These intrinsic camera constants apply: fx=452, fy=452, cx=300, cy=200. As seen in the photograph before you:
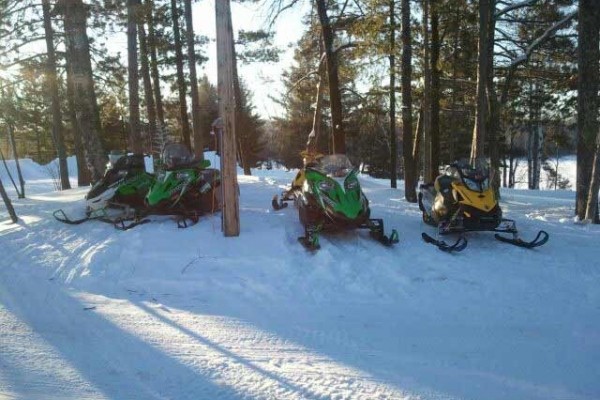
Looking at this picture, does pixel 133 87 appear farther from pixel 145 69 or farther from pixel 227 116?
pixel 227 116

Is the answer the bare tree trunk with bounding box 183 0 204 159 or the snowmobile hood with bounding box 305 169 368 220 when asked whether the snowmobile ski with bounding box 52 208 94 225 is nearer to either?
the snowmobile hood with bounding box 305 169 368 220

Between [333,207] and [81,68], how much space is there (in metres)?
6.56

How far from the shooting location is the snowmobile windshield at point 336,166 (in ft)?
22.7

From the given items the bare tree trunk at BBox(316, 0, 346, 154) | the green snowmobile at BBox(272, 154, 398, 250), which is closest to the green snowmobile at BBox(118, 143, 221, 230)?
the green snowmobile at BBox(272, 154, 398, 250)

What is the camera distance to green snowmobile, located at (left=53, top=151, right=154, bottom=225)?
7.44 meters

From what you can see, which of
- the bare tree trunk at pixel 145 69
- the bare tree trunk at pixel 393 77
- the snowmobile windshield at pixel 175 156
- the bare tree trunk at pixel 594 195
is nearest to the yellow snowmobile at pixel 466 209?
the bare tree trunk at pixel 594 195

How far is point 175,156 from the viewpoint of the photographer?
7410mm

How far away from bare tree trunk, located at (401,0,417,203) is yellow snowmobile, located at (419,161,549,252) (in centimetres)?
450

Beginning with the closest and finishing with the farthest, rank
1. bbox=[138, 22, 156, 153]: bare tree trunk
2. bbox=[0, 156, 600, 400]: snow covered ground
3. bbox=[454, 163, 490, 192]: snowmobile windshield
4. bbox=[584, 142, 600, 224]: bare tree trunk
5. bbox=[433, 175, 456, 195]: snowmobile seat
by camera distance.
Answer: bbox=[0, 156, 600, 400]: snow covered ground, bbox=[454, 163, 490, 192]: snowmobile windshield, bbox=[433, 175, 456, 195]: snowmobile seat, bbox=[584, 142, 600, 224]: bare tree trunk, bbox=[138, 22, 156, 153]: bare tree trunk

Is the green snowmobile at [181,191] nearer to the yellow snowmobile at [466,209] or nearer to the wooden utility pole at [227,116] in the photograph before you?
the wooden utility pole at [227,116]

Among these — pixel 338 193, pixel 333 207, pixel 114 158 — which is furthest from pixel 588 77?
pixel 114 158

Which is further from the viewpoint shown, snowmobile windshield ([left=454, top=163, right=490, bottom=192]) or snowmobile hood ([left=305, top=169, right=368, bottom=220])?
snowmobile windshield ([left=454, top=163, right=490, bottom=192])

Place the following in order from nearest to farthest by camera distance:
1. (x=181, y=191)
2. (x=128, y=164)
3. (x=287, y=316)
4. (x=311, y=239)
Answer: (x=287, y=316) → (x=311, y=239) → (x=181, y=191) → (x=128, y=164)

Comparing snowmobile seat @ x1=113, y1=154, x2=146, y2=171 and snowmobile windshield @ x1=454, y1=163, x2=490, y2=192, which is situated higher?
snowmobile seat @ x1=113, y1=154, x2=146, y2=171
